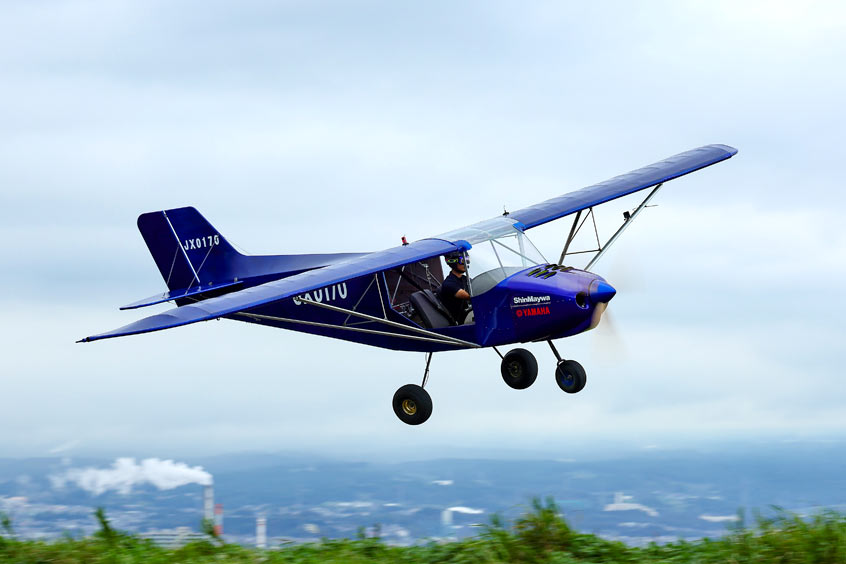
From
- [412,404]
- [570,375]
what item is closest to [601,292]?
[570,375]

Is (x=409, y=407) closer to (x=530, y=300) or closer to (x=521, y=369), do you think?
(x=521, y=369)

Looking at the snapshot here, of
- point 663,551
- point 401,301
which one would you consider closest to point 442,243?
point 401,301

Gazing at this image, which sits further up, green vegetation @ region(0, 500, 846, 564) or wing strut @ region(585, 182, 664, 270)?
wing strut @ region(585, 182, 664, 270)

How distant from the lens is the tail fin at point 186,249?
19.5 m

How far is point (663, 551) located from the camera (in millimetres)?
10242

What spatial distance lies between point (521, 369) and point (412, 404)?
2270mm

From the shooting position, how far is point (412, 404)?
14.8 meters

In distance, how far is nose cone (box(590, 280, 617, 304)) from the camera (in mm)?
13977

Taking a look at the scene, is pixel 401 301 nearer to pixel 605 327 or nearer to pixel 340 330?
pixel 340 330

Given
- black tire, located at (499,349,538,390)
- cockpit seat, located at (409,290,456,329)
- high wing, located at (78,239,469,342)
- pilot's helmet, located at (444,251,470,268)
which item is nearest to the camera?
high wing, located at (78,239,469,342)

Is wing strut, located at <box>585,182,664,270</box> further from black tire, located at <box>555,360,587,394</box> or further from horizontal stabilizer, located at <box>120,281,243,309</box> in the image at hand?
horizontal stabilizer, located at <box>120,281,243,309</box>

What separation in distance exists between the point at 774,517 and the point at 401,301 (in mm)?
7491

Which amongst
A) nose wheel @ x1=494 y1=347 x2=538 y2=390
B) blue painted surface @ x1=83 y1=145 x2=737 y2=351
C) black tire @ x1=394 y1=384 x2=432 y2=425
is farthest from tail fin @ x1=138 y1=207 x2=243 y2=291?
nose wheel @ x1=494 y1=347 x2=538 y2=390

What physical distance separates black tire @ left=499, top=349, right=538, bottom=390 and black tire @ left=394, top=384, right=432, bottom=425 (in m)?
1.98
